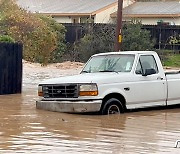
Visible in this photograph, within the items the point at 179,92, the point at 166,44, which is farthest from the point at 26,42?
the point at 179,92

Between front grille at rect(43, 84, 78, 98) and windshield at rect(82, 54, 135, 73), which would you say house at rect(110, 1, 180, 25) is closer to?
windshield at rect(82, 54, 135, 73)

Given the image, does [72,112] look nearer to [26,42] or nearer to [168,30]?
[26,42]

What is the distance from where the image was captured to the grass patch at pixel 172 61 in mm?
40941

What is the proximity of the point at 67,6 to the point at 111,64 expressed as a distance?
45384 millimetres

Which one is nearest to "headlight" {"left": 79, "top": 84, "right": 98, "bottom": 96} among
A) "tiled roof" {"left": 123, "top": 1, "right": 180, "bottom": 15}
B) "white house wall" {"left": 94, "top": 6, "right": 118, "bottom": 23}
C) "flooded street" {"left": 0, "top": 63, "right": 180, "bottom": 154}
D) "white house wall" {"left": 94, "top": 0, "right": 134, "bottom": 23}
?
"flooded street" {"left": 0, "top": 63, "right": 180, "bottom": 154}

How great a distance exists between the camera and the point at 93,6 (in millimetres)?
59188

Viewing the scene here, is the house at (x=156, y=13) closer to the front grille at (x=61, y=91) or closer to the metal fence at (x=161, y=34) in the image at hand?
the metal fence at (x=161, y=34)

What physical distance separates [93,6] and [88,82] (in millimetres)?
45099

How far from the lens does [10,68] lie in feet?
66.0

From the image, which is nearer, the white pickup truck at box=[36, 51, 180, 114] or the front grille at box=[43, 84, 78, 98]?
the white pickup truck at box=[36, 51, 180, 114]

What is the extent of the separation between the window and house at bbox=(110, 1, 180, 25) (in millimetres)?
35935

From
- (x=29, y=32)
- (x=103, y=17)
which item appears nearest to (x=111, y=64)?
(x=29, y=32)

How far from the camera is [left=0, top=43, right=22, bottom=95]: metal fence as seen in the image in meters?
19.8

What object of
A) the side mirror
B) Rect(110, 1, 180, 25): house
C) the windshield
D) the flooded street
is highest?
Rect(110, 1, 180, 25): house
